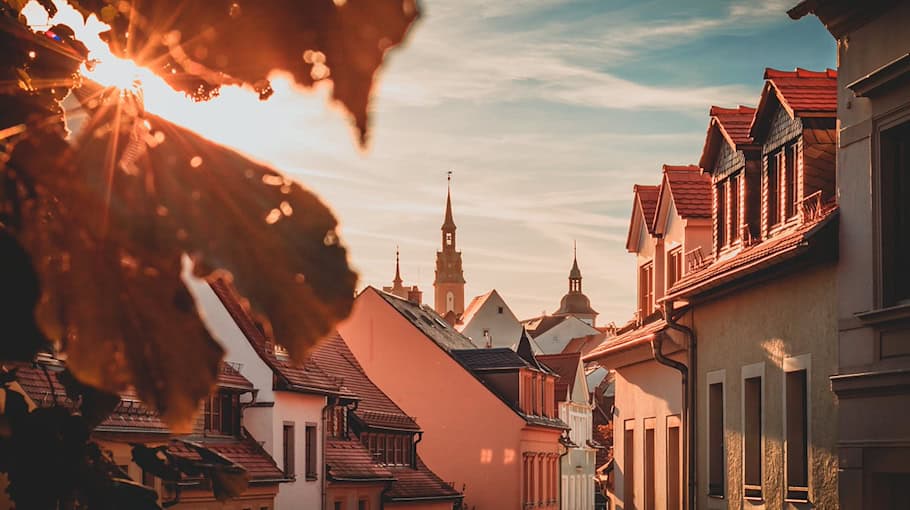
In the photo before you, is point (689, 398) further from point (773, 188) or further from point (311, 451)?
point (311, 451)

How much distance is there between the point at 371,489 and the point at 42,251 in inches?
1550

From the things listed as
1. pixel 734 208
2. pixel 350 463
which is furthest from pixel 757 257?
pixel 350 463

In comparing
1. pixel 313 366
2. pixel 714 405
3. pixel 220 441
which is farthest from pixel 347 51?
pixel 313 366

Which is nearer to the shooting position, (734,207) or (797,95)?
(797,95)

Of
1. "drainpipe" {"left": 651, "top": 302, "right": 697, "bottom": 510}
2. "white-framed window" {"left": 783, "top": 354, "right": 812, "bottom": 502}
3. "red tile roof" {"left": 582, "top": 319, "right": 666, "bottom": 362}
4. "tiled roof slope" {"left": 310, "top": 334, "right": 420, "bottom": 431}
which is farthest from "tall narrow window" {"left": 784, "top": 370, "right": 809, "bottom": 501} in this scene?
"tiled roof slope" {"left": 310, "top": 334, "right": 420, "bottom": 431}

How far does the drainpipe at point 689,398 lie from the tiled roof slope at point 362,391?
23.0 metres

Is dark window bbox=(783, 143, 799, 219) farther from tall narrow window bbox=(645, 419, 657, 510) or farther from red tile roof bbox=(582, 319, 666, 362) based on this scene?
tall narrow window bbox=(645, 419, 657, 510)

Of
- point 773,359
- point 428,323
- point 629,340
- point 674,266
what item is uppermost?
point 428,323

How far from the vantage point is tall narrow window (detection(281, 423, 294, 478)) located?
35250mm

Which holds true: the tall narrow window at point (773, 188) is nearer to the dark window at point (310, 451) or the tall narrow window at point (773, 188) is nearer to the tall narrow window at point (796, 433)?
the tall narrow window at point (796, 433)

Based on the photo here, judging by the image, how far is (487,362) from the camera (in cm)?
5688

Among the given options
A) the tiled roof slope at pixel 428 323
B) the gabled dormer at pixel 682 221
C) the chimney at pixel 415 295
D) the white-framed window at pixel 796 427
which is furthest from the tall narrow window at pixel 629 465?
the chimney at pixel 415 295

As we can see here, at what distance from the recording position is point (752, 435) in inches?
701

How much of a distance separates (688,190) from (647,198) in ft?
9.57
